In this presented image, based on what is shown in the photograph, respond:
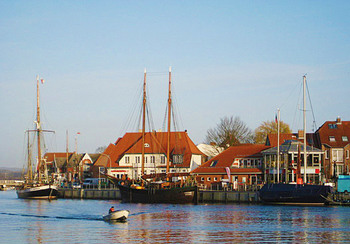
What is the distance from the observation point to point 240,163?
321 feet

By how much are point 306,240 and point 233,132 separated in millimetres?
74848

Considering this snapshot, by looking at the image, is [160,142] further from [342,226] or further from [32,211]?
[342,226]

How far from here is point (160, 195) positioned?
82.6 meters

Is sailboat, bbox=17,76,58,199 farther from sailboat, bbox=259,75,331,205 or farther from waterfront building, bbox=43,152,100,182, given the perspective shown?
sailboat, bbox=259,75,331,205

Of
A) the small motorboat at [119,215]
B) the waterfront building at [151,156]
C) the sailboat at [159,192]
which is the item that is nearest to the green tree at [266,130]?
the waterfront building at [151,156]

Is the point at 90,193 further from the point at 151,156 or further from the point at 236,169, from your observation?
the point at 236,169

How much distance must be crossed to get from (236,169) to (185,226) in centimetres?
4666

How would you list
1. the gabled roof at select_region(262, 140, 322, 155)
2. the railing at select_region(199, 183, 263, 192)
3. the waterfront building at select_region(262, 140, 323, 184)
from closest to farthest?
the railing at select_region(199, 183, 263, 192) < the waterfront building at select_region(262, 140, 323, 184) < the gabled roof at select_region(262, 140, 322, 155)

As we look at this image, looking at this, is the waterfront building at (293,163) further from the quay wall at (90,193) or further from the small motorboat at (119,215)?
the small motorboat at (119,215)

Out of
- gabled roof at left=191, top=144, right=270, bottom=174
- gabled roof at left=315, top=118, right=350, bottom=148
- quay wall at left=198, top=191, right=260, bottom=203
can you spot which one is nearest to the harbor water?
quay wall at left=198, top=191, right=260, bottom=203

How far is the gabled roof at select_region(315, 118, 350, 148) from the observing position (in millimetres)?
100500

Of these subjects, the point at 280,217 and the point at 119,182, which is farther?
the point at 119,182

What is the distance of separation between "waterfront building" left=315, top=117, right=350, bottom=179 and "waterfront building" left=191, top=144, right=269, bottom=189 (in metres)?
10.7

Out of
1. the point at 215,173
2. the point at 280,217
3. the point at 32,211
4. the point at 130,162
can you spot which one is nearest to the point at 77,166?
the point at 130,162
